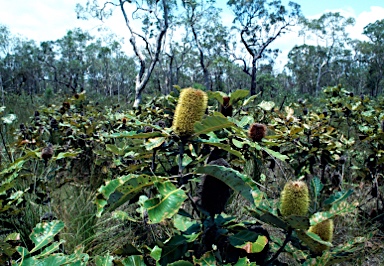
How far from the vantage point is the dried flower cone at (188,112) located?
1.07 meters

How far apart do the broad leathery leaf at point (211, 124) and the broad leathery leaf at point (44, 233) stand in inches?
23.2

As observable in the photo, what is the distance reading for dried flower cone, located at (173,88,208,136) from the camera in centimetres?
107

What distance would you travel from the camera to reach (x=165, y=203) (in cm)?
84

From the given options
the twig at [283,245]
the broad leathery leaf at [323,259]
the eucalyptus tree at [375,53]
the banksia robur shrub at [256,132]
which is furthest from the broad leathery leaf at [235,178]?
the eucalyptus tree at [375,53]

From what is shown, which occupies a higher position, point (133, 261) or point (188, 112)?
point (188, 112)

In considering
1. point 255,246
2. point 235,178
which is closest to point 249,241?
point 255,246

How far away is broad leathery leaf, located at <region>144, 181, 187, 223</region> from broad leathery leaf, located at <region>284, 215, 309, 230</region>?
29cm

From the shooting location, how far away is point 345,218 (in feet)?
9.73

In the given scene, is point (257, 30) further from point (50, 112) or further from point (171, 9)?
point (50, 112)

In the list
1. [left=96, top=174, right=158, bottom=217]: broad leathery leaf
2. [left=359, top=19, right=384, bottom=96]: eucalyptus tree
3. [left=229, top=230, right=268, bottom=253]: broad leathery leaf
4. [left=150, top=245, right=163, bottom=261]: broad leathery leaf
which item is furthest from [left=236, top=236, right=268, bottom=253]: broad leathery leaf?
[left=359, top=19, right=384, bottom=96]: eucalyptus tree

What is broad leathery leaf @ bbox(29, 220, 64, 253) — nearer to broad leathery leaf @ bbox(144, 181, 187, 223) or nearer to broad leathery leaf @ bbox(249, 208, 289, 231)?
broad leathery leaf @ bbox(144, 181, 187, 223)

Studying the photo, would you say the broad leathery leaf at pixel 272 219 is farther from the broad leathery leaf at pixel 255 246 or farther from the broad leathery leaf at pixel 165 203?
the broad leathery leaf at pixel 165 203

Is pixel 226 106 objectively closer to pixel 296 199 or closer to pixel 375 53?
pixel 296 199

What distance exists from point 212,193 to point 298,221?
0.29m
